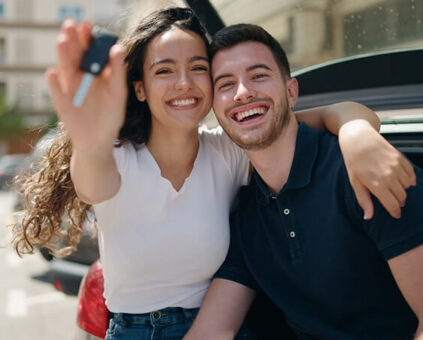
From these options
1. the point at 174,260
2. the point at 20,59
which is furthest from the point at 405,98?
the point at 20,59

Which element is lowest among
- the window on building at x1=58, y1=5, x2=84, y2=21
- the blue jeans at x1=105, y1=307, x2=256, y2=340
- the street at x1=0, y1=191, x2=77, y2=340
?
the street at x1=0, y1=191, x2=77, y2=340

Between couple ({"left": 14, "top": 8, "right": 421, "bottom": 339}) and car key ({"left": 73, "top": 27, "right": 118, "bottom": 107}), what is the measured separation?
302 mm

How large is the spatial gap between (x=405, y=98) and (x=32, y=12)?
3830 cm

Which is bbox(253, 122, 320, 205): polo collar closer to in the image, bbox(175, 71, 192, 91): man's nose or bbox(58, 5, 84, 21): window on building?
bbox(175, 71, 192, 91): man's nose

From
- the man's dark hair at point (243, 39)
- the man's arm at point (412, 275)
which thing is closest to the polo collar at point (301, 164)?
the man's dark hair at point (243, 39)

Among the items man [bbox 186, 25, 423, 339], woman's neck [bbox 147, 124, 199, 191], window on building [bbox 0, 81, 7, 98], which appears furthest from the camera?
window on building [bbox 0, 81, 7, 98]

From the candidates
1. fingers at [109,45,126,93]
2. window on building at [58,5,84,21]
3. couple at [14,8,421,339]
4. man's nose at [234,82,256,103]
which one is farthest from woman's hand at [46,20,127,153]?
window on building at [58,5,84,21]

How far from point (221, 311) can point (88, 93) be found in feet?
3.07

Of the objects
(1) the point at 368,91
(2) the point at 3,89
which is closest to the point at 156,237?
(1) the point at 368,91

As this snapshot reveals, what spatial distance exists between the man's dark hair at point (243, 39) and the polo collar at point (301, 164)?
0.89 feet

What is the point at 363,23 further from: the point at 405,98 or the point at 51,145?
the point at 51,145

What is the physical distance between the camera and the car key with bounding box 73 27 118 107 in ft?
3.53

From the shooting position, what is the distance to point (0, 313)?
4668 millimetres

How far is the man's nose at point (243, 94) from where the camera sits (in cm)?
164
